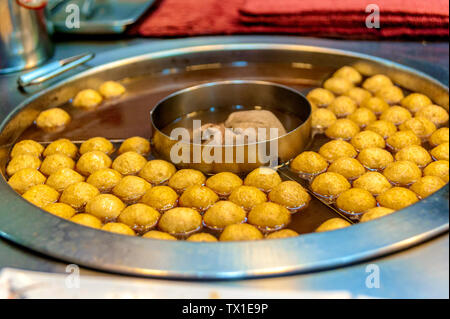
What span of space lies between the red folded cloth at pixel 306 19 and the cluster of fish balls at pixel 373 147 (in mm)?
258

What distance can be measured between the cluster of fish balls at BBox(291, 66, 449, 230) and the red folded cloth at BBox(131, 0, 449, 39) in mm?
258

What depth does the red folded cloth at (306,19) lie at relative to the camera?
185 centimetres

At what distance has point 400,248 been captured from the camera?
2.89ft

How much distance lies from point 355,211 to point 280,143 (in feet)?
0.93

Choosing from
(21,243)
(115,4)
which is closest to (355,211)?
(21,243)

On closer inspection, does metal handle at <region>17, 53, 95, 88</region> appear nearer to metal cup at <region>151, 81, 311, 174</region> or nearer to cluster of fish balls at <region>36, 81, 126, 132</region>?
cluster of fish balls at <region>36, 81, 126, 132</region>

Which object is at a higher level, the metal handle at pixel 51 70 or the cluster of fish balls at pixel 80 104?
the metal handle at pixel 51 70

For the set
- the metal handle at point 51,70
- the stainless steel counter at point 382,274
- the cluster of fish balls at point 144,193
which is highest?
the metal handle at point 51,70

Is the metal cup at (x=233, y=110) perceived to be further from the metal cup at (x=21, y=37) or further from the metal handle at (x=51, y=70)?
the metal cup at (x=21, y=37)

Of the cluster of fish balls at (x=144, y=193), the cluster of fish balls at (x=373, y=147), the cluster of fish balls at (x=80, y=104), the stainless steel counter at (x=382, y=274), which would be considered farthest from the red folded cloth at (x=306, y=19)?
the stainless steel counter at (x=382, y=274)

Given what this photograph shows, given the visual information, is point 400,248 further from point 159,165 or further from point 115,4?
point 115,4

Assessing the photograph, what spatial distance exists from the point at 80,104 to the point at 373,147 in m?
0.99

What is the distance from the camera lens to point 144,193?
1.26m

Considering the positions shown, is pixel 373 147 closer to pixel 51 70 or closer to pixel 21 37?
pixel 51 70
